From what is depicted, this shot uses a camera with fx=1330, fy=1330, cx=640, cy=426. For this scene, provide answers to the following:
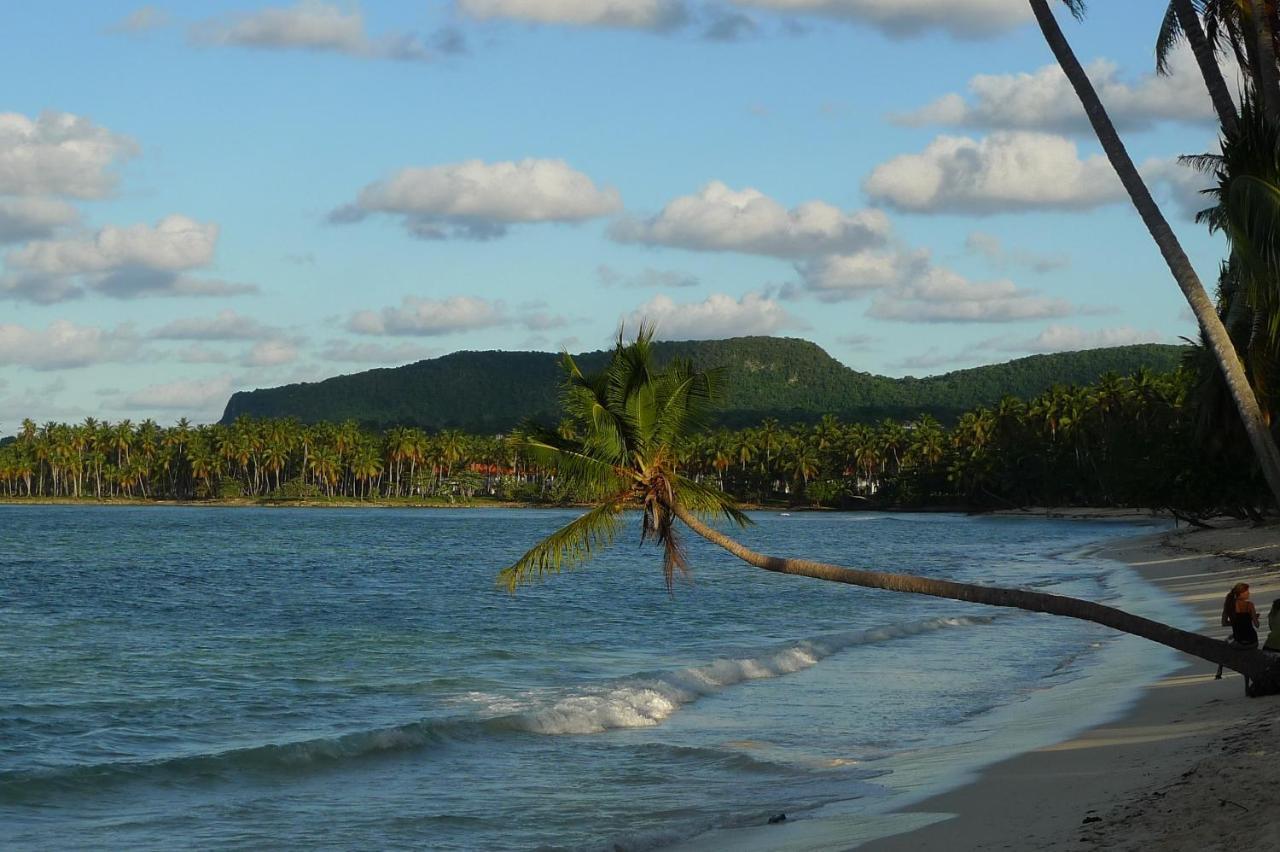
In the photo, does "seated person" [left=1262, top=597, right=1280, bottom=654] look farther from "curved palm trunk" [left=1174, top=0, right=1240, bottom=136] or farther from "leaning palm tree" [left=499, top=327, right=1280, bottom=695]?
"curved palm trunk" [left=1174, top=0, right=1240, bottom=136]

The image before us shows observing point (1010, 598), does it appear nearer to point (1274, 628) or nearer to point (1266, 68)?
point (1274, 628)

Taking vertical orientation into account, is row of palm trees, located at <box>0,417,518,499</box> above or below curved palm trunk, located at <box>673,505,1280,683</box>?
above

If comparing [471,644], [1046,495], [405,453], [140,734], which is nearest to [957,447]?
[1046,495]

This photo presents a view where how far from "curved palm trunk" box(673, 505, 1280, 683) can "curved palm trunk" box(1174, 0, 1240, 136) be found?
20.5 ft

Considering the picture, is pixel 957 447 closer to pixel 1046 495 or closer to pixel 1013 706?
pixel 1046 495

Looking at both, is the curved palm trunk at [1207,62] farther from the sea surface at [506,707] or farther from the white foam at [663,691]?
the white foam at [663,691]

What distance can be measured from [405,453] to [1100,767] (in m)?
183

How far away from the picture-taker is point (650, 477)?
13680 mm

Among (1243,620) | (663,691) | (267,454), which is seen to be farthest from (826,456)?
(1243,620)

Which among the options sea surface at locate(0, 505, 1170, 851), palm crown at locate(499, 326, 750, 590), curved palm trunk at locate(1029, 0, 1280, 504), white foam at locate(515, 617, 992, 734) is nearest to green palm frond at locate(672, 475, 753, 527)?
palm crown at locate(499, 326, 750, 590)

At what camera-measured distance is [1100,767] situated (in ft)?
43.6

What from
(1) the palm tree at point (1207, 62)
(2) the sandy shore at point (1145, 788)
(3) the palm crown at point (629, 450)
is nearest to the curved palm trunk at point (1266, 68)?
(1) the palm tree at point (1207, 62)

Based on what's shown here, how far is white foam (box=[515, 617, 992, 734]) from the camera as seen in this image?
67.0 feet

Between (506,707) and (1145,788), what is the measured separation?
1272 cm
